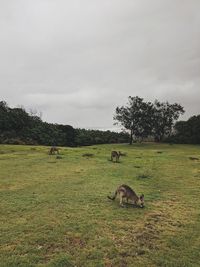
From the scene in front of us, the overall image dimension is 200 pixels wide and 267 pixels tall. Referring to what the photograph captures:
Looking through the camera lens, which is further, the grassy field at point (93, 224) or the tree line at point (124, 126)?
the tree line at point (124, 126)

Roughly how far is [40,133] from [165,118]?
39.2 meters

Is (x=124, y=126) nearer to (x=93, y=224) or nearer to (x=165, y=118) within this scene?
(x=165, y=118)

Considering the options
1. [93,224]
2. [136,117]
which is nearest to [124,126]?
[136,117]

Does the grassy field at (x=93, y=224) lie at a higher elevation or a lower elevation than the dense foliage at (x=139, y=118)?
lower

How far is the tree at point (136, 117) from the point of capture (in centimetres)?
8825

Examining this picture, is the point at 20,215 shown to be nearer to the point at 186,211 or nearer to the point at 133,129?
the point at 186,211

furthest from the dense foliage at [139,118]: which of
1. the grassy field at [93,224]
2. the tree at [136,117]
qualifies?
the grassy field at [93,224]

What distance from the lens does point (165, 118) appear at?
3912 inches

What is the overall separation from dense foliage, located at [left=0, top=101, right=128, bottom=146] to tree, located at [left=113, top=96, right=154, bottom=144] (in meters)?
11.6

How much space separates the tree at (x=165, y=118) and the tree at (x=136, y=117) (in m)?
8.46

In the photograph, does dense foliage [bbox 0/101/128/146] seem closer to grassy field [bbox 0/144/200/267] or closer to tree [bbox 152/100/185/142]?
tree [bbox 152/100/185/142]

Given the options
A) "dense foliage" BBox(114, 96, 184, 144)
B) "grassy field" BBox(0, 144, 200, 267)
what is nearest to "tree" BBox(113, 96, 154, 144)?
"dense foliage" BBox(114, 96, 184, 144)

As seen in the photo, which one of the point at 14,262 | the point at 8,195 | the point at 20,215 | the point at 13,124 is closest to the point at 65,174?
the point at 8,195

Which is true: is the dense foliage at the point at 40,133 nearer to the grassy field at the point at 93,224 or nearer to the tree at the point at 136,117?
the tree at the point at 136,117
